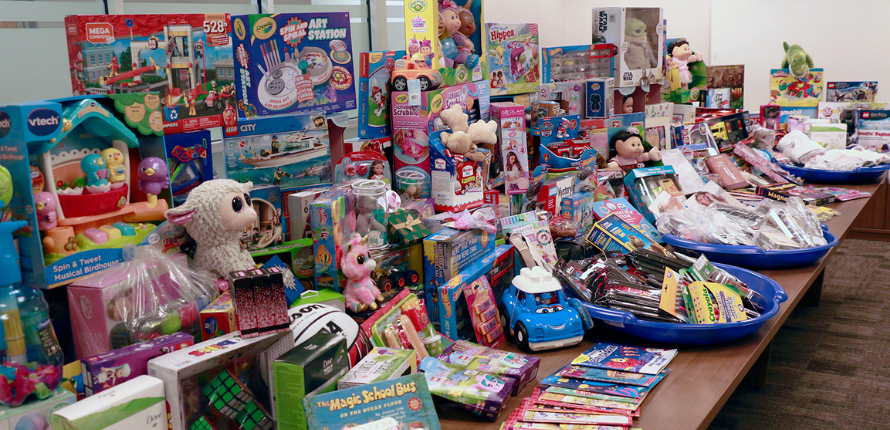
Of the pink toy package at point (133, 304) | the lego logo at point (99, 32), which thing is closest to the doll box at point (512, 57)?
the lego logo at point (99, 32)

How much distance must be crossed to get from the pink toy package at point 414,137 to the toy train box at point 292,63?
21cm

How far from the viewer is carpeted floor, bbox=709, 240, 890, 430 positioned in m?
2.83

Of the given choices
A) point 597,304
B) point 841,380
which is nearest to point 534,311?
point 597,304

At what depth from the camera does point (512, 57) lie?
128 inches

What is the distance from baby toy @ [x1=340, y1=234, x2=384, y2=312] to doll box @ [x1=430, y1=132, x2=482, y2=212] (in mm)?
526

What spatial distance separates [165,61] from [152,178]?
1.01 ft

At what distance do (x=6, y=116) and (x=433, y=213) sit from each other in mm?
1207

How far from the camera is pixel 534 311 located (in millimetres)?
1814

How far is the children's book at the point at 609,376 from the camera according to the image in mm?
1581

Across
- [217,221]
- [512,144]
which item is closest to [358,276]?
[217,221]

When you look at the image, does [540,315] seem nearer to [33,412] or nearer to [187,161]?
[187,161]

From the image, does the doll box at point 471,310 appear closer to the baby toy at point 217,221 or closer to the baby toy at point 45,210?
the baby toy at point 217,221

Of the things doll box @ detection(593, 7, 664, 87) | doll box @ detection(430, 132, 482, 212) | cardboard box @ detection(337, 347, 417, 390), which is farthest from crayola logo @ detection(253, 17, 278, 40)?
doll box @ detection(593, 7, 664, 87)

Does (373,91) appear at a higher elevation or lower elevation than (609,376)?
higher
